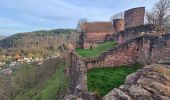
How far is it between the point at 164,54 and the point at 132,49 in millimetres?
3068

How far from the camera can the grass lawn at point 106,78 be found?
48.6 ft

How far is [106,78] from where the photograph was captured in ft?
54.3

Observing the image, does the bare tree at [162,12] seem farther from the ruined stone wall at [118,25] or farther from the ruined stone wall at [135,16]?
the ruined stone wall at [118,25]

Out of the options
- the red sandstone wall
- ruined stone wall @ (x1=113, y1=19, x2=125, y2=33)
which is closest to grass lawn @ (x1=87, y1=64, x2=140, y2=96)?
ruined stone wall @ (x1=113, y1=19, x2=125, y2=33)

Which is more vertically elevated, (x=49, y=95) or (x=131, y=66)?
(x=131, y=66)

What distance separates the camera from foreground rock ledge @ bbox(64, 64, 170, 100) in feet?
36.0

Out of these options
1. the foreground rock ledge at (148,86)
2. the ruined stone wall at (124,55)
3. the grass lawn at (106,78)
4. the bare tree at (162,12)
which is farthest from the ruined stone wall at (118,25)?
the foreground rock ledge at (148,86)

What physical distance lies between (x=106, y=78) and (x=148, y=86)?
532 cm

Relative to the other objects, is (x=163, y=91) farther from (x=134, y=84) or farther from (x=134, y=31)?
(x=134, y=31)

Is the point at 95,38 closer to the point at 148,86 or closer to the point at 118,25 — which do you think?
the point at 118,25

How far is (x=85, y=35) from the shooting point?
175 ft

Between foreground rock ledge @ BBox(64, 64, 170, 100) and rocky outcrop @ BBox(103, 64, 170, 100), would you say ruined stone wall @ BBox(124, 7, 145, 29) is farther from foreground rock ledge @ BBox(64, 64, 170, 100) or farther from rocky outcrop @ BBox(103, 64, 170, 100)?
rocky outcrop @ BBox(103, 64, 170, 100)

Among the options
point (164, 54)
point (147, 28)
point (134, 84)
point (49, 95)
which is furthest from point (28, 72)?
point (134, 84)

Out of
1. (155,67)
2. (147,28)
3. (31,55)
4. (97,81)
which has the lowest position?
(31,55)
